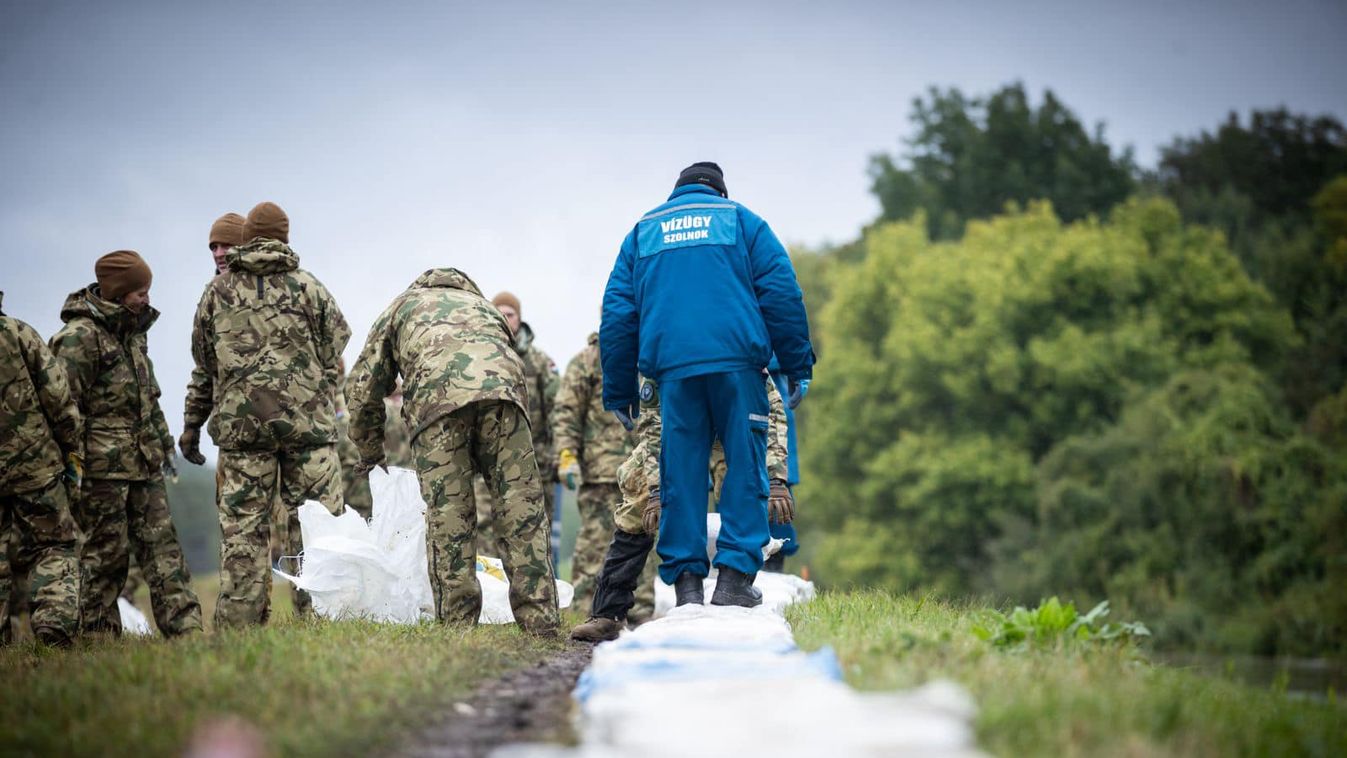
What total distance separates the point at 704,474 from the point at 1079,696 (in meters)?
2.94

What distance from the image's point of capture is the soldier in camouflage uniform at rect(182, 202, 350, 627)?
27.7ft

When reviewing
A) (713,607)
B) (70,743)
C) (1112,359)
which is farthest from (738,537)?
(1112,359)

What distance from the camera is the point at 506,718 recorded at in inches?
204

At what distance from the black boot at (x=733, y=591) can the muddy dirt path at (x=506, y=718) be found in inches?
40.1

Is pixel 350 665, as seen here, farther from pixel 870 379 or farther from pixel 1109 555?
pixel 870 379

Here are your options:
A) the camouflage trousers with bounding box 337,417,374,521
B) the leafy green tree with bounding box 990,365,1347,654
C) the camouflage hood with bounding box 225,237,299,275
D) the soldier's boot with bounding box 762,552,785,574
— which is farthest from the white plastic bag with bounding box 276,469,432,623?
the leafy green tree with bounding box 990,365,1347,654

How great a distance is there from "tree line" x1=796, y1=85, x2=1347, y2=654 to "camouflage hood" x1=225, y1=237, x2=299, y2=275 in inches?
953

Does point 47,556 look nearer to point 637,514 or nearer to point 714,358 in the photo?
point 637,514

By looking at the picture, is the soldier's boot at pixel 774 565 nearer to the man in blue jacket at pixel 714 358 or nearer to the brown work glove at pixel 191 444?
the man in blue jacket at pixel 714 358

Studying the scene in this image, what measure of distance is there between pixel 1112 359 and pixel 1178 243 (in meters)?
6.13

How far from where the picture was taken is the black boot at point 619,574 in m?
7.87

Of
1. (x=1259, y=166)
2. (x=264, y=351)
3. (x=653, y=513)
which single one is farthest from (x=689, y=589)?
(x=1259, y=166)

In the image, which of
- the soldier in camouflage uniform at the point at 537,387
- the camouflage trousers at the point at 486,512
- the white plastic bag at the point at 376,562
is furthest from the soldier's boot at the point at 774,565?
the soldier in camouflage uniform at the point at 537,387

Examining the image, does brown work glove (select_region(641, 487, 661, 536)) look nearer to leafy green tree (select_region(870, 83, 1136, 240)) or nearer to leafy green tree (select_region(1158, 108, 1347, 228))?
leafy green tree (select_region(870, 83, 1136, 240))
